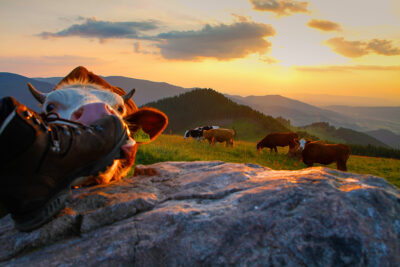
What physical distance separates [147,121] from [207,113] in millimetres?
46843

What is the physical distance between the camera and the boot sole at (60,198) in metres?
2.32

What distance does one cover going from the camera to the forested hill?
3947 cm

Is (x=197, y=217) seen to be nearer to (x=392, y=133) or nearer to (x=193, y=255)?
(x=193, y=255)

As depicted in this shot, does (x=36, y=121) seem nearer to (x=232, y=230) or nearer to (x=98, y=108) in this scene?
(x=98, y=108)

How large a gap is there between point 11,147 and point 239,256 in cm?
174

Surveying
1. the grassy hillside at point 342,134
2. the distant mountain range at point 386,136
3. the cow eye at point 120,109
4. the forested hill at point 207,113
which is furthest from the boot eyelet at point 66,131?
the distant mountain range at point 386,136

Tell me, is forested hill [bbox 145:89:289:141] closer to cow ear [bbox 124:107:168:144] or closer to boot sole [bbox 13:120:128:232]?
cow ear [bbox 124:107:168:144]

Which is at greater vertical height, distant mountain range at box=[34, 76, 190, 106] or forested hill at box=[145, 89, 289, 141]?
distant mountain range at box=[34, 76, 190, 106]

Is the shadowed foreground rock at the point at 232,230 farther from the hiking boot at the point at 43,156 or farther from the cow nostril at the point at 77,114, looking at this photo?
the cow nostril at the point at 77,114

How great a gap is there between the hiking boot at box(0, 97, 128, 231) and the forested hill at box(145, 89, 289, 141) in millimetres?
34769

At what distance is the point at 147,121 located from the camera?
4.78m

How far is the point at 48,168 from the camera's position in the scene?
7.44ft

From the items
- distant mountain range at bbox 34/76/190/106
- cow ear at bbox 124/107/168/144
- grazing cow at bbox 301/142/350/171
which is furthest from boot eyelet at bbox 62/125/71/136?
distant mountain range at bbox 34/76/190/106

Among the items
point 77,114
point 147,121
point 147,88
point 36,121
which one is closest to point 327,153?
point 147,121
